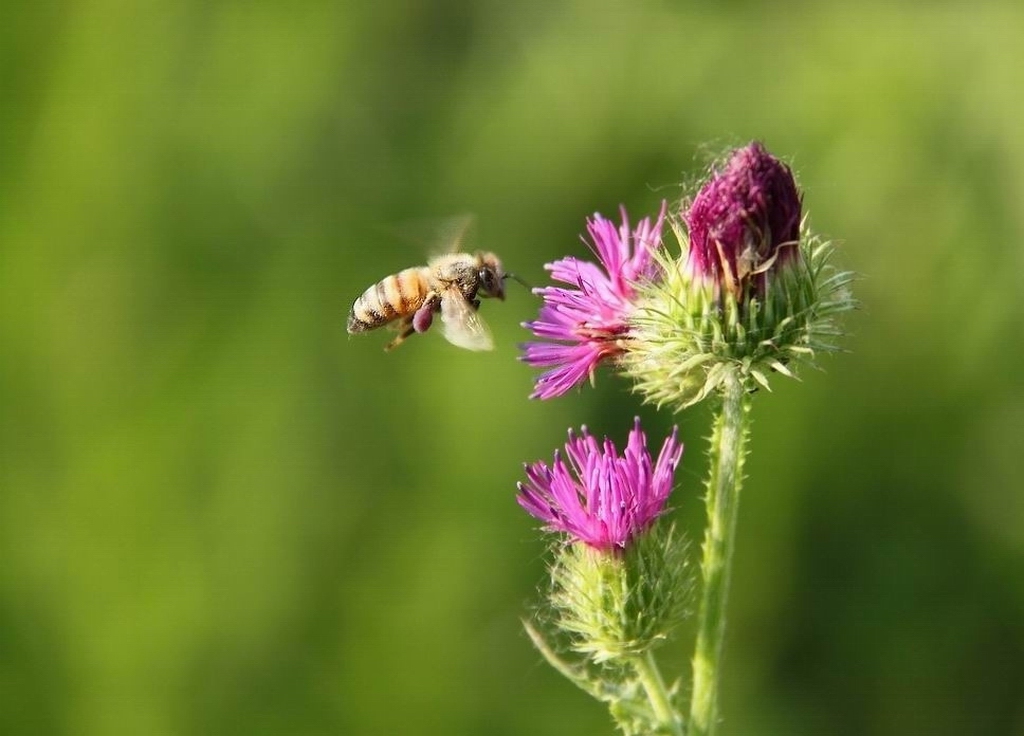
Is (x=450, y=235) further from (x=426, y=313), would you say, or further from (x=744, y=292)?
(x=744, y=292)

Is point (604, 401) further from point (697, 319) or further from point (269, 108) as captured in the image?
point (697, 319)

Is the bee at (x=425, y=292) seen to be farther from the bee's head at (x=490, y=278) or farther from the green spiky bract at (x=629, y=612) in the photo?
the green spiky bract at (x=629, y=612)

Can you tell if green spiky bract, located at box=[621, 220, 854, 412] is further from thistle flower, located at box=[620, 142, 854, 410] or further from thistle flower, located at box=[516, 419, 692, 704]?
thistle flower, located at box=[516, 419, 692, 704]

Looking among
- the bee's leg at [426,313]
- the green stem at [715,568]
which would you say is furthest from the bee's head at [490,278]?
the green stem at [715,568]

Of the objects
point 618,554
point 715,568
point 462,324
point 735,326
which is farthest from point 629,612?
point 462,324

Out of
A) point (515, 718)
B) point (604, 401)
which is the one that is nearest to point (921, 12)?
point (604, 401)

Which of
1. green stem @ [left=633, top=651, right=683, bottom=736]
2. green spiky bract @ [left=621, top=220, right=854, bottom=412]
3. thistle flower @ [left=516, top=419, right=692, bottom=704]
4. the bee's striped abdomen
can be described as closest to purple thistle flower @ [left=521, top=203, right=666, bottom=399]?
green spiky bract @ [left=621, top=220, right=854, bottom=412]
